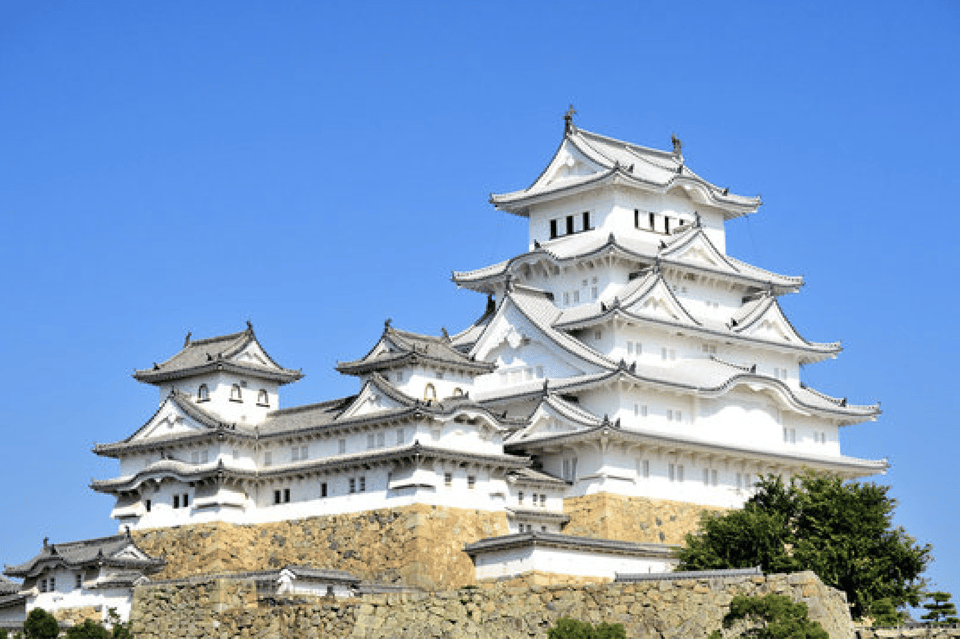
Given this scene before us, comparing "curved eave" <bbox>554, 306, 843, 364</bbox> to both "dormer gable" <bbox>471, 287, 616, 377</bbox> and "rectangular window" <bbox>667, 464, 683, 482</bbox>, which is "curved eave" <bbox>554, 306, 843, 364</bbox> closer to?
"dormer gable" <bbox>471, 287, 616, 377</bbox>

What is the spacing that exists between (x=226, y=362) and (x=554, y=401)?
1288cm

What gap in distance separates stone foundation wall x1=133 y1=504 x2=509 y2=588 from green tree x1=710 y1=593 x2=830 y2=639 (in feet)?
86.0

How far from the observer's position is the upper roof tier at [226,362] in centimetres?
6825

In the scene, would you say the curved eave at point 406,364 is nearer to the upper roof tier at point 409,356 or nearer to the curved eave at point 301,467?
the upper roof tier at point 409,356

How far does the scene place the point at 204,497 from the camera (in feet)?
218

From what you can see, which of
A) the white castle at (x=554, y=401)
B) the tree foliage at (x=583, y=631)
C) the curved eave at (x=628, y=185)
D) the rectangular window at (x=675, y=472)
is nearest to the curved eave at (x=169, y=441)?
the white castle at (x=554, y=401)

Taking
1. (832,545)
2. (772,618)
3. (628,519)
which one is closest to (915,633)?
(772,618)

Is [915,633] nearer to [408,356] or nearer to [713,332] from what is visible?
[408,356]

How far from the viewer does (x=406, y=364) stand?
64312 millimetres

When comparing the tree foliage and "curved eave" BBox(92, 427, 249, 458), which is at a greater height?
"curved eave" BBox(92, 427, 249, 458)

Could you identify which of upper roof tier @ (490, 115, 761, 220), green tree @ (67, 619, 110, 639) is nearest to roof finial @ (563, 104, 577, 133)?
upper roof tier @ (490, 115, 761, 220)

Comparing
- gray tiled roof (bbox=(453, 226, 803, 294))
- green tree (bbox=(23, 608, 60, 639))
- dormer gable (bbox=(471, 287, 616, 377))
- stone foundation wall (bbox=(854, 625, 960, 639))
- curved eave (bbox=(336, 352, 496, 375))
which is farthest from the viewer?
gray tiled roof (bbox=(453, 226, 803, 294))

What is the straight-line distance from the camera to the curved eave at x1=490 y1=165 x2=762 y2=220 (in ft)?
245

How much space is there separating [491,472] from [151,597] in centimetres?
2354
